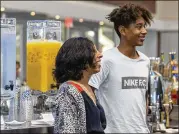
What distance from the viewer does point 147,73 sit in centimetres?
374

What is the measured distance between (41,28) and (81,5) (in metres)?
10.0

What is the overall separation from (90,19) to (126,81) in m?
10.8

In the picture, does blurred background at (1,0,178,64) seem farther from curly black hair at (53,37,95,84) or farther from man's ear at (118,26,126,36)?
curly black hair at (53,37,95,84)

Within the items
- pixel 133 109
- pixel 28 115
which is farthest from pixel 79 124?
pixel 28 115

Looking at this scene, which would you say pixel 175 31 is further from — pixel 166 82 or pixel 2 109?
pixel 2 109

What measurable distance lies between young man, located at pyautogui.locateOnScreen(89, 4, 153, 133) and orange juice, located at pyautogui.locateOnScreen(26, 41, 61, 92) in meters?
0.48

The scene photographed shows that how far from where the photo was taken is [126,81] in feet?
11.8

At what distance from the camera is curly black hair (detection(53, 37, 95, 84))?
8.14 feet

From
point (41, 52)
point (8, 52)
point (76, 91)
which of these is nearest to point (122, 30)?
point (41, 52)

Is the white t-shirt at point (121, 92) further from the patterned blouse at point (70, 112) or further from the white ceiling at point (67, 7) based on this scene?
the white ceiling at point (67, 7)

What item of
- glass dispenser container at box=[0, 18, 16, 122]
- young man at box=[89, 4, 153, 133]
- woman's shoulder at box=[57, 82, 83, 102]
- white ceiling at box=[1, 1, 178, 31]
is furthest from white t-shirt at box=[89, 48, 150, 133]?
white ceiling at box=[1, 1, 178, 31]

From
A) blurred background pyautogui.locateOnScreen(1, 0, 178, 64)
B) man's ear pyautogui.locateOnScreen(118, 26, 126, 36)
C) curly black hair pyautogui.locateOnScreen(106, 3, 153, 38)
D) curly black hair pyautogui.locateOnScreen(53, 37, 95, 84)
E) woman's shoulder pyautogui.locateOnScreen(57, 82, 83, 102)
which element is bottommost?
woman's shoulder pyautogui.locateOnScreen(57, 82, 83, 102)

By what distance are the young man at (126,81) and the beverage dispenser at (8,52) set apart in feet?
2.51

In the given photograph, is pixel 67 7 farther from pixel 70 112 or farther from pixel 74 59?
pixel 70 112
